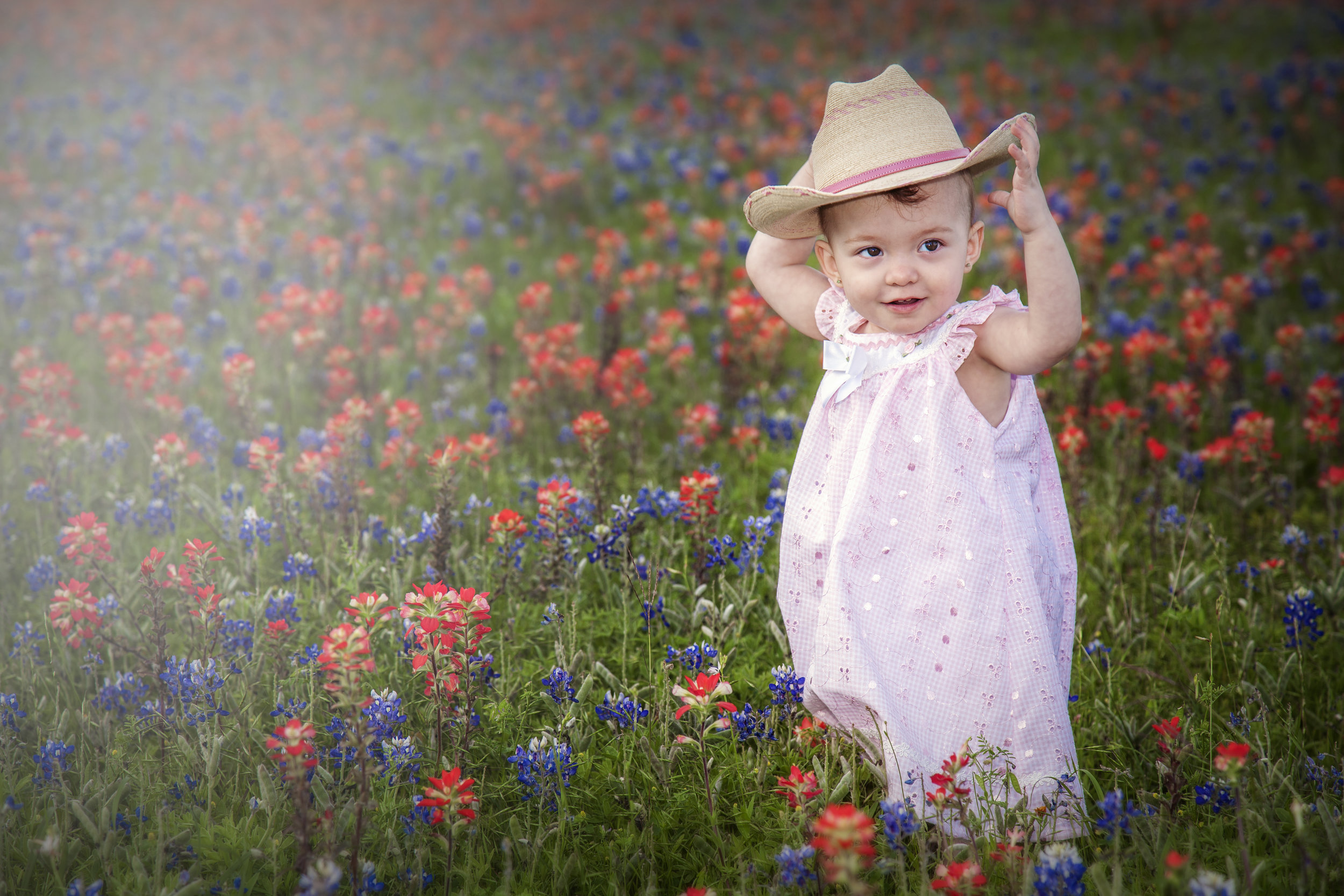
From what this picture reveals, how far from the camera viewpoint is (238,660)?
3230 mm

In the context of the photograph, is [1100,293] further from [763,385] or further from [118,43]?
[118,43]

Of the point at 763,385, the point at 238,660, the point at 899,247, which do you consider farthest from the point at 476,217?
the point at 899,247

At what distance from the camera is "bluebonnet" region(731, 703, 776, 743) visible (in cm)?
300

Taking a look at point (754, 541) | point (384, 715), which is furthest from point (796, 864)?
point (754, 541)

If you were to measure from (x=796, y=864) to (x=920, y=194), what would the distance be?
172 centimetres

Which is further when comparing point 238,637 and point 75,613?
point 238,637

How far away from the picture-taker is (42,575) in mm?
3715

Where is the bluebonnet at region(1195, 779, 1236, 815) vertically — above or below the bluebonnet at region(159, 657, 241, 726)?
below

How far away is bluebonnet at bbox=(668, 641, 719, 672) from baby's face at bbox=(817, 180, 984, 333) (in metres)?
1.13

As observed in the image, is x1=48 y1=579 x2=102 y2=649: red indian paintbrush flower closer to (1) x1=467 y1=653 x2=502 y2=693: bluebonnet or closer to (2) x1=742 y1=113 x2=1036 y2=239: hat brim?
(1) x1=467 y1=653 x2=502 y2=693: bluebonnet

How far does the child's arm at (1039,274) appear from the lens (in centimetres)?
246

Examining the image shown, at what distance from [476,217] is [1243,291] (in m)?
5.39


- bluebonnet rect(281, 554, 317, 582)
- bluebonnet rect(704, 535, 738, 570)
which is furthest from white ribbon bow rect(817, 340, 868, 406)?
bluebonnet rect(281, 554, 317, 582)

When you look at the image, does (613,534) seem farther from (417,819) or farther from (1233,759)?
(1233,759)
